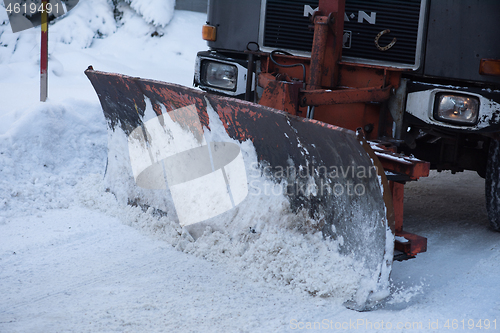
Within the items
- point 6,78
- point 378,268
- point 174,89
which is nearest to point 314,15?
point 174,89

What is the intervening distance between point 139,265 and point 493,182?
2.24 meters

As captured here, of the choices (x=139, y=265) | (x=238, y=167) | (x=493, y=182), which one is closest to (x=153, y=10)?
(x=238, y=167)

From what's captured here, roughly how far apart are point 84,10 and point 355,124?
8.77 m

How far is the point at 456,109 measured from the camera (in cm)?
263

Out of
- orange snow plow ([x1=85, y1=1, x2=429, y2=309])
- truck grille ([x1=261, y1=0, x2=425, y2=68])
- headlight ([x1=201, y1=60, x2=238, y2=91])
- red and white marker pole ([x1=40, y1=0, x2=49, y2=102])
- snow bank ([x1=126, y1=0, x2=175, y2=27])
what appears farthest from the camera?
snow bank ([x1=126, y1=0, x2=175, y2=27])

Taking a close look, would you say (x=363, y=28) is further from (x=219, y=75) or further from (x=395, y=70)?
(x=219, y=75)

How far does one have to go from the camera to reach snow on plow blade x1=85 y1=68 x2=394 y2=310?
2002mm

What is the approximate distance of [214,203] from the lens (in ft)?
8.88

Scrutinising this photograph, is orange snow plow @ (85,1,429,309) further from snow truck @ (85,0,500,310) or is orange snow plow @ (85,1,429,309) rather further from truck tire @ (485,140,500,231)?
truck tire @ (485,140,500,231)

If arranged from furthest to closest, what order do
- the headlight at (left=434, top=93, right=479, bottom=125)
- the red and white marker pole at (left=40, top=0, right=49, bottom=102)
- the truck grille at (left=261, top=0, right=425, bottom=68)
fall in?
the red and white marker pole at (left=40, top=0, right=49, bottom=102) → the truck grille at (left=261, top=0, right=425, bottom=68) → the headlight at (left=434, top=93, right=479, bottom=125)

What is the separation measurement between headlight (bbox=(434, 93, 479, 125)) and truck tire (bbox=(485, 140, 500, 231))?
0.45 meters

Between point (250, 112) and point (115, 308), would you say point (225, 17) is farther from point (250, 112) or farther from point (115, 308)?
point (115, 308)

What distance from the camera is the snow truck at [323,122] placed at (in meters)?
2.07

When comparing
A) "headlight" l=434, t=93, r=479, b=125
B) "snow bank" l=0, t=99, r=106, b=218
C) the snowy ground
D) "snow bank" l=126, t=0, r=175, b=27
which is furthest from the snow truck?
"snow bank" l=126, t=0, r=175, b=27
